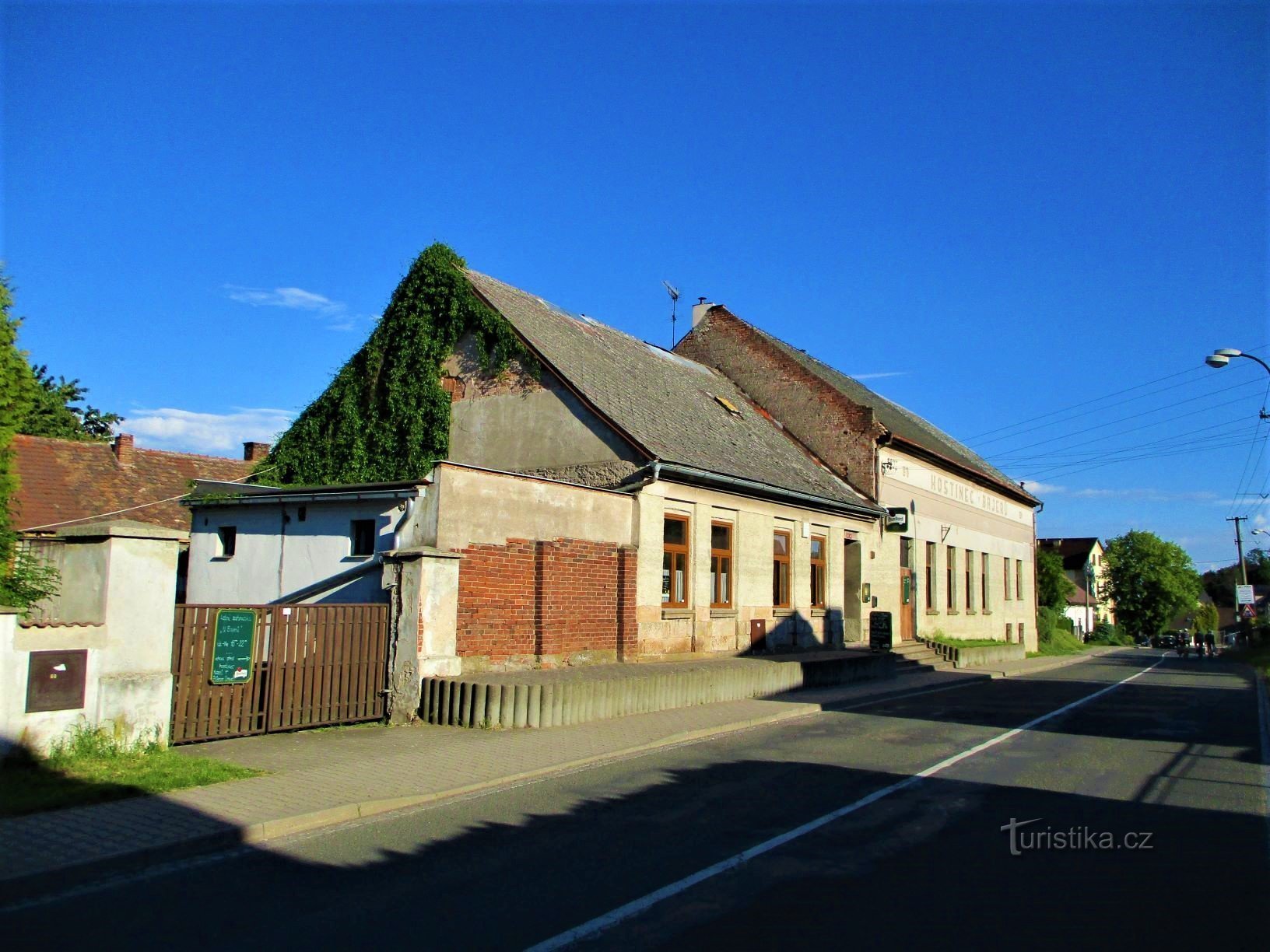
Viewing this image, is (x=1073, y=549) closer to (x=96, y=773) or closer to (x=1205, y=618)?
(x=1205, y=618)

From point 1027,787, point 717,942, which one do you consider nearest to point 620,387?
point 1027,787

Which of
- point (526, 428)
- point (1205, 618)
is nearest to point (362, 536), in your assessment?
point (526, 428)

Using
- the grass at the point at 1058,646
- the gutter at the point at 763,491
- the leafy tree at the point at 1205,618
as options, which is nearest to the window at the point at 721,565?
the gutter at the point at 763,491

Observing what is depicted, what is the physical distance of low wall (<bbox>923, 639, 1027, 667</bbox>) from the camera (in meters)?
28.2

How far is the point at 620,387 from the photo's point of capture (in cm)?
2123

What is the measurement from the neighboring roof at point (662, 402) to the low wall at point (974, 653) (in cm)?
504

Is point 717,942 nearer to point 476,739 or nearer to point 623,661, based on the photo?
point 476,739

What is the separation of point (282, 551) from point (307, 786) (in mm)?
8220

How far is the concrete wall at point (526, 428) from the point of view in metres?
18.7

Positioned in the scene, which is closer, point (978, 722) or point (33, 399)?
point (33, 399)

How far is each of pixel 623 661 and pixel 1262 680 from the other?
20.6m

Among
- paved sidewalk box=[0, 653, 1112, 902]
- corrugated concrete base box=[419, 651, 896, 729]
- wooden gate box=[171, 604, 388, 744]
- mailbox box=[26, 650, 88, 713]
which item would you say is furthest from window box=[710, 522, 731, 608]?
mailbox box=[26, 650, 88, 713]

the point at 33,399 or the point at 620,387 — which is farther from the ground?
the point at 620,387

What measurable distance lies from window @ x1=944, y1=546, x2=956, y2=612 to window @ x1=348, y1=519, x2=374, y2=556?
2284cm
